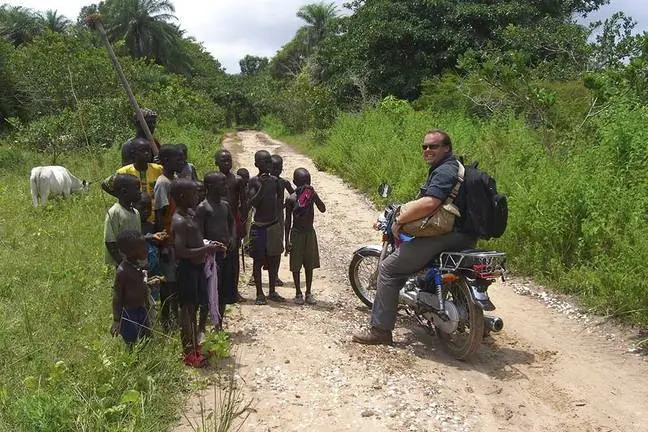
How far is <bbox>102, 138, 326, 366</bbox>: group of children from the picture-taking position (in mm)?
3732

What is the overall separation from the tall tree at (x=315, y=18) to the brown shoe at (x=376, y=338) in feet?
132

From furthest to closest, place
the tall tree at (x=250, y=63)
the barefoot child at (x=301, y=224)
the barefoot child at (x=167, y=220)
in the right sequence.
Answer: the tall tree at (x=250, y=63)
the barefoot child at (x=301, y=224)
the barefoot child at (x=167, y=220)

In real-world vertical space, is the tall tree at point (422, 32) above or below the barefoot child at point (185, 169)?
above

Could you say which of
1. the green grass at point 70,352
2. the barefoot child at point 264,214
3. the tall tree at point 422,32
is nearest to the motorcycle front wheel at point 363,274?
the barefoot child at point 264,214

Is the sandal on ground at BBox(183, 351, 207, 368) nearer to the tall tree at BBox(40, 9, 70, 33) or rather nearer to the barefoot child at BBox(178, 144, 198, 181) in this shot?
the barefoot child at BBox(178, 144, 198, 181)

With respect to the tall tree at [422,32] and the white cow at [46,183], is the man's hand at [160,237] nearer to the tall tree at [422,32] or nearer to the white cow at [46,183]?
the white cow at [46,183]

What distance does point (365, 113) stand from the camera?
17.8m

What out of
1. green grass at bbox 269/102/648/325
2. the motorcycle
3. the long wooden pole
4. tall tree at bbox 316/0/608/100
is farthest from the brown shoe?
tall tree at bbox 316/0/608/100

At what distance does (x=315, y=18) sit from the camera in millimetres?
44031

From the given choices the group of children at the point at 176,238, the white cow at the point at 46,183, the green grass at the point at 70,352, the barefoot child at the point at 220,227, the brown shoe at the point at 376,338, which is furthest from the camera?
the white cow at the point at 46,183

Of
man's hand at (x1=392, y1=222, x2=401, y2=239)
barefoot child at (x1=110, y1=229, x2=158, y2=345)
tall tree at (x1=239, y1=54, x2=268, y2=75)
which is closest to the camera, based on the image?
barefoot child at (x1=110, y1=229, x2=158, y2=345)

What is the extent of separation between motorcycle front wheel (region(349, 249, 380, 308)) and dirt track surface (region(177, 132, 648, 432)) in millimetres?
140

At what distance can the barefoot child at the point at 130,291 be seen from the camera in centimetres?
363

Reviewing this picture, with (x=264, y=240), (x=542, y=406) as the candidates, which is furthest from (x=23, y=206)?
(x=542, y=406)
